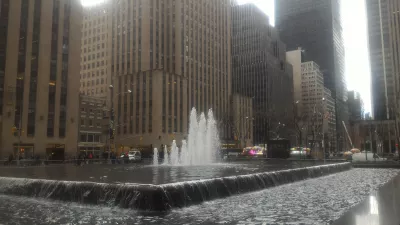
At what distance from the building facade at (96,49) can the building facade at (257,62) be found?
61.7 meters

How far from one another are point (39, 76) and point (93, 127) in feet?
102

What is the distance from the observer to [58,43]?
62188mm

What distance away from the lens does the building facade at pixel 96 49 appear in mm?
118875

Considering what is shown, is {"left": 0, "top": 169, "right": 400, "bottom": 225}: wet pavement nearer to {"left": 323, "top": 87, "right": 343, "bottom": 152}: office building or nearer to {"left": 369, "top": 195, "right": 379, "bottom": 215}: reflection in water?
{"left": 369, "top": 195, "right": 379, "bottom": 215}: reflection in water

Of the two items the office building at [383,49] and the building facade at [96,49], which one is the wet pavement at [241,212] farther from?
the building facade at [96,49]

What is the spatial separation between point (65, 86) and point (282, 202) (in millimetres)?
56632

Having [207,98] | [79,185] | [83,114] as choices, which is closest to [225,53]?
[207,98]

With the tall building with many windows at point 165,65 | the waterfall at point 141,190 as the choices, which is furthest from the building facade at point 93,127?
the waterfall at point 141,190

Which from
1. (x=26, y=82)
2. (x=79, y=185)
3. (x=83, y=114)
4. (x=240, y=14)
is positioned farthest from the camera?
(x=240, y=14)

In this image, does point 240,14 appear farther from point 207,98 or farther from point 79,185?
point 79,185

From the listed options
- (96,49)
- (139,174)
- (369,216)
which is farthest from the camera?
(96,49)

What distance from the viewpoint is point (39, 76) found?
194ft

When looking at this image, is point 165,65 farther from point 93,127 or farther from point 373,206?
point 373,206

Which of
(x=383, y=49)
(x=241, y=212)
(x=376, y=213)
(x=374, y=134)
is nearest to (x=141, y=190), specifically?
(x=241, y=212)
